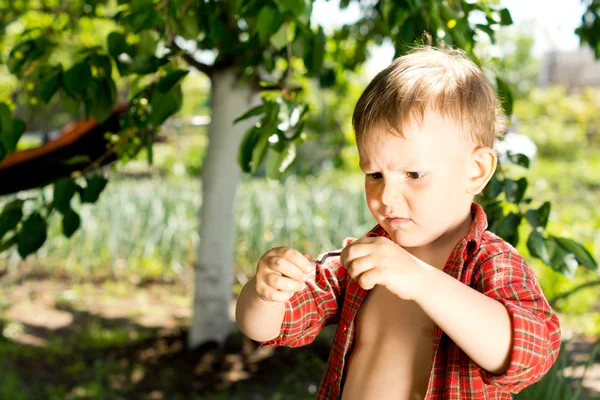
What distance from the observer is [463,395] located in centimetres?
100

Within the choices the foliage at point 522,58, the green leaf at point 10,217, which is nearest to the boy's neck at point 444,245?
the green leaf at point 10,217

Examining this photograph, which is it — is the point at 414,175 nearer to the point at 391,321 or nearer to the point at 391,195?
the point at 391,195

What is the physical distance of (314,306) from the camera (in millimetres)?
1182

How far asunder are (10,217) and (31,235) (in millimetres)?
67

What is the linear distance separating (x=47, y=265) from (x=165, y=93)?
14.1 ft

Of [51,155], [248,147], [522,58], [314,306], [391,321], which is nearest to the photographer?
[391,321]

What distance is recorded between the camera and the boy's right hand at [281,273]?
963 millimetres

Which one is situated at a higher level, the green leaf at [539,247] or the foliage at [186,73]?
the foliage at [186,73]

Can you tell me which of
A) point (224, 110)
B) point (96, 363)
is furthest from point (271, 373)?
point (224, 110)

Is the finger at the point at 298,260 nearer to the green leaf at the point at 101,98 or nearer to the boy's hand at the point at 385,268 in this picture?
the boy's hand at the point at 385,268

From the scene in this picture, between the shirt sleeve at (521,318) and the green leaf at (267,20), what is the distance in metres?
0.70

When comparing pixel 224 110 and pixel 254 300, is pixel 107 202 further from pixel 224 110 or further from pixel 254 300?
pixel 254 300

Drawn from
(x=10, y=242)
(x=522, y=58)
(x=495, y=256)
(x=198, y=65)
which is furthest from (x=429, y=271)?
(x=522, y=58)

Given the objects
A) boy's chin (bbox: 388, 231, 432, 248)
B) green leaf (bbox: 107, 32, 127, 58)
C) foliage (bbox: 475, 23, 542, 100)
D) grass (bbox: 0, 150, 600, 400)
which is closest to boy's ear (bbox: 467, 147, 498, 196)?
boy's chin (bbox: 388, 231, 432, 248)
